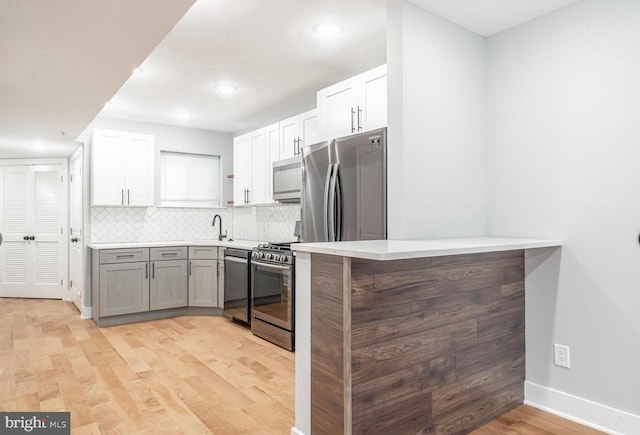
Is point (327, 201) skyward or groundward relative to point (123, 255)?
skyward

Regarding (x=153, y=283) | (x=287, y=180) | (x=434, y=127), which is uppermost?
(x=434, y=127)

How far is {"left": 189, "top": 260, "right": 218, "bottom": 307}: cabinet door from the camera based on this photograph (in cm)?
508

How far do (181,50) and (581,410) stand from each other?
12.1ft

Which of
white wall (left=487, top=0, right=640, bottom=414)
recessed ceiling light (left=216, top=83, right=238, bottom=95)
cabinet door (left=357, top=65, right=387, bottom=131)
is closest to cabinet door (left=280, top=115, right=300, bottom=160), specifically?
recessed ceiling light (left=216, top=83, right=238, bottom=95)

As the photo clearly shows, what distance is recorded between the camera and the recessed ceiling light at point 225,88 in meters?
4.03

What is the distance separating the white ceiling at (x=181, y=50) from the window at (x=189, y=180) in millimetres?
1219

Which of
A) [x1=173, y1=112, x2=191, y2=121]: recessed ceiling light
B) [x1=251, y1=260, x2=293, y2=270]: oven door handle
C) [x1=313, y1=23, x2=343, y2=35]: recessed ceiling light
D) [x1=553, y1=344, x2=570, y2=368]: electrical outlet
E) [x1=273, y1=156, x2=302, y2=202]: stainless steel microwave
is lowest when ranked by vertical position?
[x1=553, y1=344, x2=570, y2=368]: electrical outlet

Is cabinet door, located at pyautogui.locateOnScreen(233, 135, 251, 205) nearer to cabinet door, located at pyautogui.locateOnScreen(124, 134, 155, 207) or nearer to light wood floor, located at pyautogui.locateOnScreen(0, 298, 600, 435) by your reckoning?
cabinet door, located at pyautogui.locateOnScreen(124, 134, 155, 207)

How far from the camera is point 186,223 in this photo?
5.75 m

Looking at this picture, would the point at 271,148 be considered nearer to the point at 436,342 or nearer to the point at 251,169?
the point at 251,169

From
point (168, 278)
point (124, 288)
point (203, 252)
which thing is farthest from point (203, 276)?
point (124, 288)

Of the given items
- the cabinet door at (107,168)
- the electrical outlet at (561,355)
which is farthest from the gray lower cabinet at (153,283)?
the electrical outlet at (561,355)

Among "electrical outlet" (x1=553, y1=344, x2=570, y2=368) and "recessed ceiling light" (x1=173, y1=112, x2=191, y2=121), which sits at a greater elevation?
"recessed ceiling light" (x1=173, y1=112, x2=191, y2=121)

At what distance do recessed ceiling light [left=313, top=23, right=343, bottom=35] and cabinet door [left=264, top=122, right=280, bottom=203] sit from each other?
1785 millimetres
